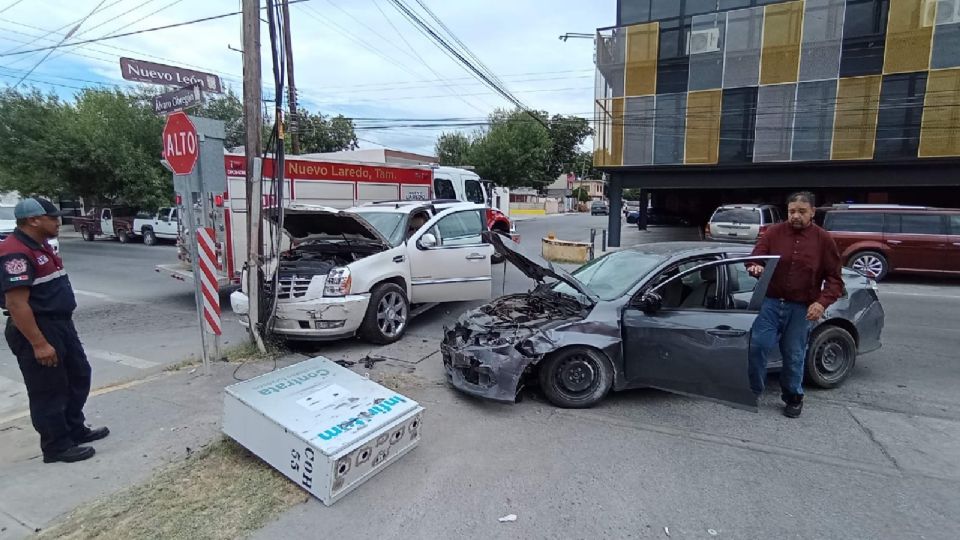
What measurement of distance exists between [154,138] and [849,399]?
2537cm

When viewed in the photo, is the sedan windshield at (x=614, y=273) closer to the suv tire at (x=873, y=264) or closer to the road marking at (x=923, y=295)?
the road marking at (x=923, y=295)

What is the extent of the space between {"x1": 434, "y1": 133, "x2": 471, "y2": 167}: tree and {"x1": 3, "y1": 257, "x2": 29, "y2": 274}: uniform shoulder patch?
38.0m

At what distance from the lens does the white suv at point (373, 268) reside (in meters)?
5.72

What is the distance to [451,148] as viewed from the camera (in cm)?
4250

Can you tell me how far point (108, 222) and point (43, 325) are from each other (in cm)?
2317

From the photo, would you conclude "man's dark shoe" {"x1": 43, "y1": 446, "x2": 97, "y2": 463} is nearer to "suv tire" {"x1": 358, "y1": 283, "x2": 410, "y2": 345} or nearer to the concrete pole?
"suv tire" {"x1": 358, "y1": 283, "x2": 410, "y2": 345}

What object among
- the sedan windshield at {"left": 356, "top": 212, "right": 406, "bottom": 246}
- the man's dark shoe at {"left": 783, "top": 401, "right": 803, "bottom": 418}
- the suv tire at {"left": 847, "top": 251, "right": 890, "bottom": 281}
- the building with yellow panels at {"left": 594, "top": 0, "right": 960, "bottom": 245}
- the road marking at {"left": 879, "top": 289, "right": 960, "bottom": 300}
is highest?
the building with yellow panels at {"left": 594, "top": 0, "right": 960, "bottom": 245}

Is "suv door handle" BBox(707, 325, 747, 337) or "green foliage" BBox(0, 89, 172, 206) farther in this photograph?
"green foliage" BBox(0, 89, 172, 206)

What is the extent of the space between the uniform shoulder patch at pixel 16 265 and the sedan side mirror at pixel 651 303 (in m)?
4.39

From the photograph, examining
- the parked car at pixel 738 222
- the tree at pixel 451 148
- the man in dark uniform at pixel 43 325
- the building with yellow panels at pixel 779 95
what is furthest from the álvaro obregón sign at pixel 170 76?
the tree at pixel 451 148

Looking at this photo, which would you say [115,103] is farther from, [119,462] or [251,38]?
[119,462]

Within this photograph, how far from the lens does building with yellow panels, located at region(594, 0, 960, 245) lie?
15.0 metres

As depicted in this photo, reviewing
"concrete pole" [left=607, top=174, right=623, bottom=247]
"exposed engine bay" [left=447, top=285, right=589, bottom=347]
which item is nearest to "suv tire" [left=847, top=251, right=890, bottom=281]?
"concrete pole" [left=607, top=174, right=623, bottom=247]

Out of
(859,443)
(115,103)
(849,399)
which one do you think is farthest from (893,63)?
(115,103)
